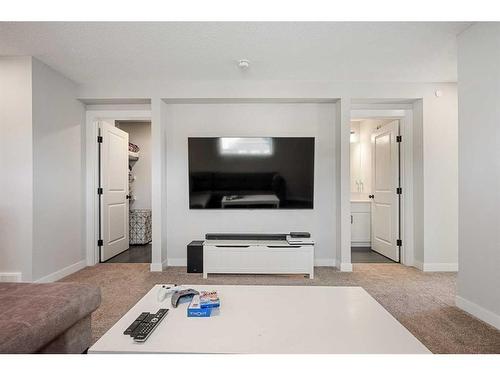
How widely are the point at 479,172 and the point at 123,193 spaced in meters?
4.48

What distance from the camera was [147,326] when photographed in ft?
4.00

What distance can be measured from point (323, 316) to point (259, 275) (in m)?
2.15

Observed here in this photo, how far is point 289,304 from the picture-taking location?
150 cm

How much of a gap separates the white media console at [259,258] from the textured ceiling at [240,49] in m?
1.96

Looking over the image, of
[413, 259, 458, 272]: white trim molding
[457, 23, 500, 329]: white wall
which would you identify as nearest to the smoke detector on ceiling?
[457, 23, 500, 329]: white wall

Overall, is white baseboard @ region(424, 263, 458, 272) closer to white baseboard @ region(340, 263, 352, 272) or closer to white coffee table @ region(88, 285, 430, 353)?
white baseboard @ region(340, 263, 352, 272)

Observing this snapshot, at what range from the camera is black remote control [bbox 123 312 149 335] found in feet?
3.84

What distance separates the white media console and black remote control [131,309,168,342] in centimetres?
198

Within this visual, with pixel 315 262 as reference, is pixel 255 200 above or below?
above

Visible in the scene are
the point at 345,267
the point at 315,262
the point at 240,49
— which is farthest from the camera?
the point at 315,262

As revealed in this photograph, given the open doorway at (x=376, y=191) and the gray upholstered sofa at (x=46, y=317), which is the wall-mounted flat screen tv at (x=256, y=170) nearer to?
the open doorway at (x=376, y=191)

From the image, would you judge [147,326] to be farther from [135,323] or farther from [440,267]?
[440,267]

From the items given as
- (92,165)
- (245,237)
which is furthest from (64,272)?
(245,237)
